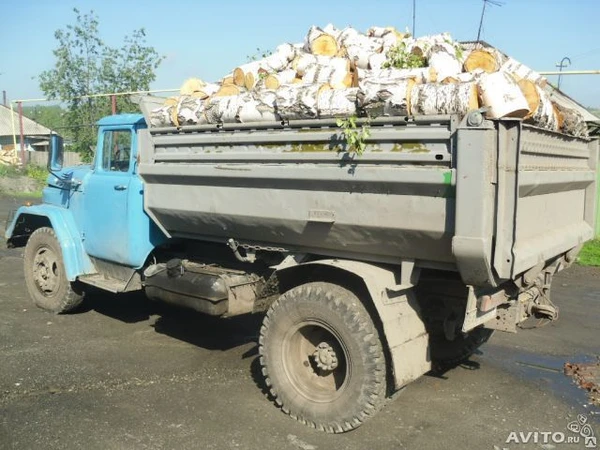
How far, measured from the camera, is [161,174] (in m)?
5.11

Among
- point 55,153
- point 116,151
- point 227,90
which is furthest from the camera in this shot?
point 55,153

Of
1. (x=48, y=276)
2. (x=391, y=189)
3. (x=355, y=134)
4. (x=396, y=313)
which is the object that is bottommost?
(x=48, y=276)

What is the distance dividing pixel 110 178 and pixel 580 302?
599 cm

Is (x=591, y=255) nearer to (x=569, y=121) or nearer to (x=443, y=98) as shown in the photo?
(x=569, y=121)

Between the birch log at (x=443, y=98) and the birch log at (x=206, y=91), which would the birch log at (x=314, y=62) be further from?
the birch log at (x=443, y=98)

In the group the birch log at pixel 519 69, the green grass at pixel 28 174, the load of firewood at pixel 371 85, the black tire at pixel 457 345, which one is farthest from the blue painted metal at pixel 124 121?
the green grass at pixel 28 174

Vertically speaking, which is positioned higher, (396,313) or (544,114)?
(544,114)

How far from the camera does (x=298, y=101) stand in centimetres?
411

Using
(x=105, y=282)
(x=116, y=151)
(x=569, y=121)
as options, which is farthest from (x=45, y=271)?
(x=569, y=121)

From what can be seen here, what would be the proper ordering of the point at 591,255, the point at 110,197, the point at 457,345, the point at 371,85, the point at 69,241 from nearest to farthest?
1. the point at 371,85
2. the point at 457,345
3. the point at 110,197
4. the point at 69,241
5. the point at 591,255

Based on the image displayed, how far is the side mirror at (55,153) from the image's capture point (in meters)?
6.36

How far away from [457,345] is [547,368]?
0.92 meters

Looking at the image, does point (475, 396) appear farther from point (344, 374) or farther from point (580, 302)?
point (580, 302)

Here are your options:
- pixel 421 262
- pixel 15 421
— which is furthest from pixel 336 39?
pixel 15 421
